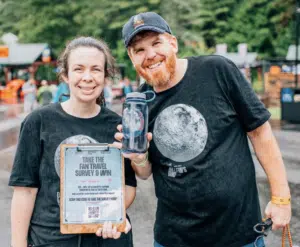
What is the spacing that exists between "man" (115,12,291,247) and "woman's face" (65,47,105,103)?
0.24 m

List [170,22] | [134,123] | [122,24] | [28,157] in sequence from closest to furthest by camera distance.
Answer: [134,123] < [28,157] < [170,22] < [122,24]

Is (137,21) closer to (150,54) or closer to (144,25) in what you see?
Result: (144,25)

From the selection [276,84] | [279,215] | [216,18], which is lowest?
[276,84]

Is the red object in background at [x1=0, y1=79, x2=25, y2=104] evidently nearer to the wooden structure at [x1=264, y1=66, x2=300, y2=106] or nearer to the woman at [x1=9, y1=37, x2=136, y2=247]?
the wooden structure at [x1=264, y1=66, x2=300, y2=106]

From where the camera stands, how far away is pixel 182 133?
2611mm

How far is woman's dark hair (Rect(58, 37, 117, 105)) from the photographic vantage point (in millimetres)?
2590

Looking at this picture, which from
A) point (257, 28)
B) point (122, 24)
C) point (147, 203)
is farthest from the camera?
point (257, 28)

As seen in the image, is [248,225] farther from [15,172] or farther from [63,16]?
[63,16]

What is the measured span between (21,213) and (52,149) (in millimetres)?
358

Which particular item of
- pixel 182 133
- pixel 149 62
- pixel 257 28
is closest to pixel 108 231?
pixel 182 133

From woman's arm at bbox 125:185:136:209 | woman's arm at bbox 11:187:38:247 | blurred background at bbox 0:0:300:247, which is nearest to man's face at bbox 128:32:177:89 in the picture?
woman's arm at bbox 125:185:136:209

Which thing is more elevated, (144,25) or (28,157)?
(144,25)

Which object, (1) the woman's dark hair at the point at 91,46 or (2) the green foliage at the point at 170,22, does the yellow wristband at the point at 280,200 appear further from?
(2) the green foliage at the point at 170,22

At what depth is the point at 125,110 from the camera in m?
2.36
